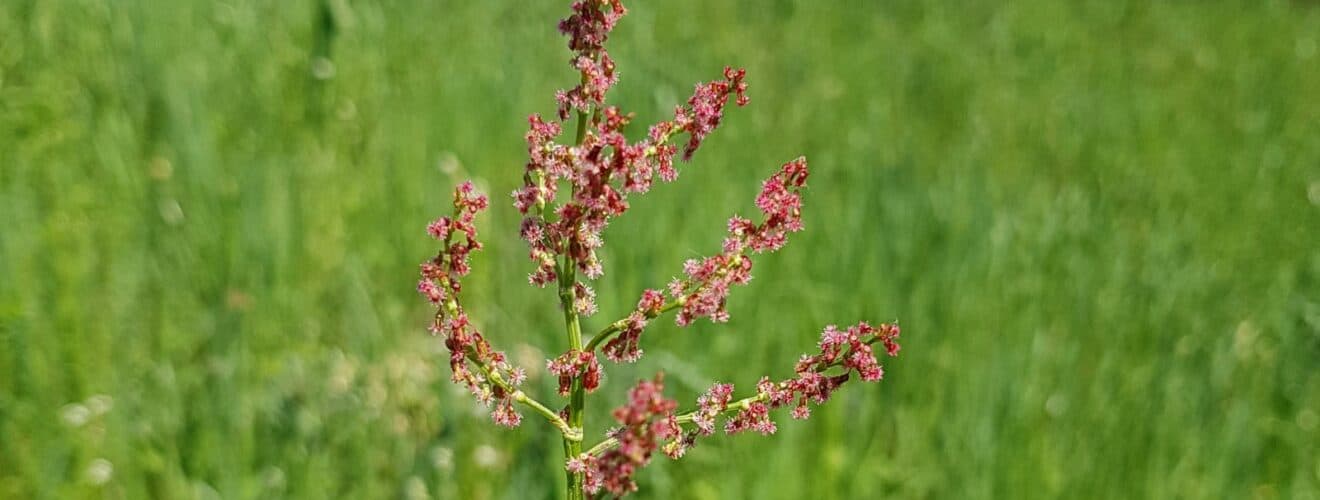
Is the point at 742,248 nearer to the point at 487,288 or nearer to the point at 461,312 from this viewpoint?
the point at 461,312

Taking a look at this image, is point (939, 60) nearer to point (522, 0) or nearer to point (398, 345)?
point (522, 0)

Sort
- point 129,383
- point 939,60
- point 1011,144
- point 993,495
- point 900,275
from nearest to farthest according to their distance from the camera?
point 129,383
point 993,495
point 900,275
point 1011,144
point 939,60

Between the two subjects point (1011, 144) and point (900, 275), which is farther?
point (1011, 144)

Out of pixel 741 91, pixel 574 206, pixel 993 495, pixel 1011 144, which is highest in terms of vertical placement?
pixel 1011 144

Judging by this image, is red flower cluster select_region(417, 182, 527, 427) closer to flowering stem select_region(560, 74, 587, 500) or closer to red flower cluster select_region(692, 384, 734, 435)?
flowering stem select_region(560, 74, 587, 500)

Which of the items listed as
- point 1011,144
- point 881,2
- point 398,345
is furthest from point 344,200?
point 881,2

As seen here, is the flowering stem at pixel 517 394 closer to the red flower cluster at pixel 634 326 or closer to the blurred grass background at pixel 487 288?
the red flower cluster at pixel 634 326

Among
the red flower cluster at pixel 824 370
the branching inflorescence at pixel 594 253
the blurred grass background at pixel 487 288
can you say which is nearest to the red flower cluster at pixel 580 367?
the branching inflorescence at pixel 594 253
